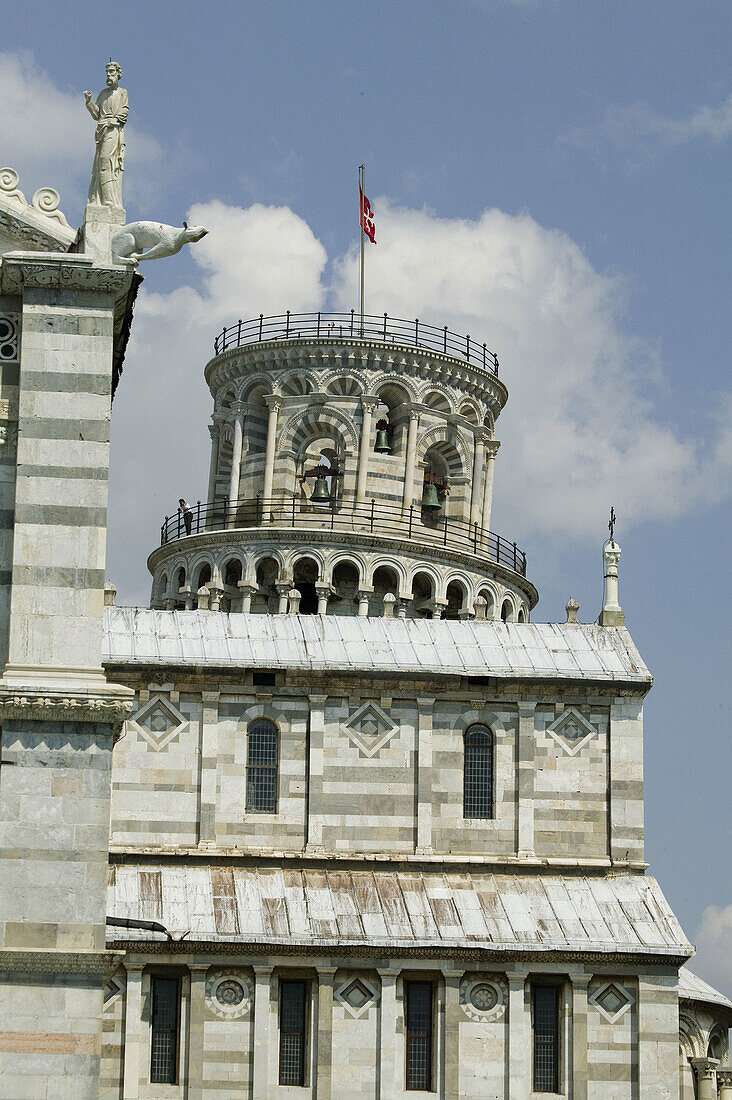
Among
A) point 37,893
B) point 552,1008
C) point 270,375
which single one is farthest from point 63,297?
point 270,375

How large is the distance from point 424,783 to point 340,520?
36.3 m

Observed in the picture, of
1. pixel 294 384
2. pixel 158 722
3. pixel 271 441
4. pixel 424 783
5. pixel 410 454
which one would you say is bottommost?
pixel 424 783

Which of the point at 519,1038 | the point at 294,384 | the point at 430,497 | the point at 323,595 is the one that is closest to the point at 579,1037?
the point at 519,1038

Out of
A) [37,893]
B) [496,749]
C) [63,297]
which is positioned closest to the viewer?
[37,893]

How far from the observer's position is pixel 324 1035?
54.6 metres

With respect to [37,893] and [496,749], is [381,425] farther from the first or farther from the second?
[37,893]

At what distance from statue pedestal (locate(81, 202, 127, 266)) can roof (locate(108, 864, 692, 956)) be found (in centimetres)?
2214

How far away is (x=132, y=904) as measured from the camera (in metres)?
55.3

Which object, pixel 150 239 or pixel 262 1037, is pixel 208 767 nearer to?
pixel 262 1037

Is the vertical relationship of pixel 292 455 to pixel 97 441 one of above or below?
above

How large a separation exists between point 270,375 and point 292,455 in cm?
352

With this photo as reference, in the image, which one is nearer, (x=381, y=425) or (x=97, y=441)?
(x=97, y=441)

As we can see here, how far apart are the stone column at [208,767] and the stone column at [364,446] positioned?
3705 centimetres

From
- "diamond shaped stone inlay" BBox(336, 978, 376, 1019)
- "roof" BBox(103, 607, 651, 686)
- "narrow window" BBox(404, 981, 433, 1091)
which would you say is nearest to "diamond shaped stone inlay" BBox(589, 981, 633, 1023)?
"narrow window" BBox(404, 981, 433, 1091)
